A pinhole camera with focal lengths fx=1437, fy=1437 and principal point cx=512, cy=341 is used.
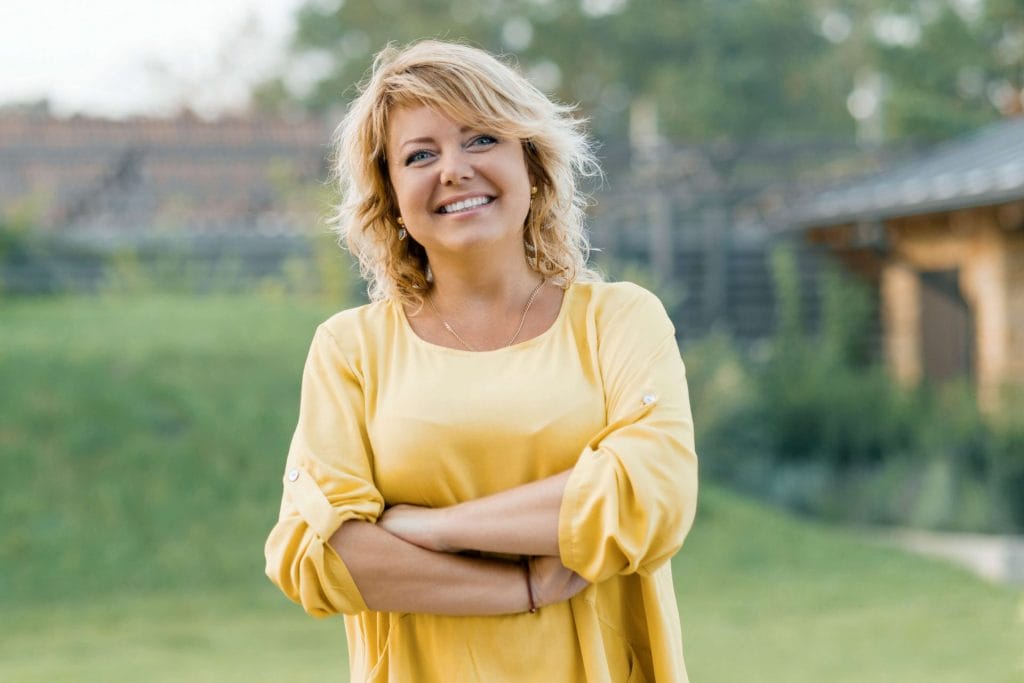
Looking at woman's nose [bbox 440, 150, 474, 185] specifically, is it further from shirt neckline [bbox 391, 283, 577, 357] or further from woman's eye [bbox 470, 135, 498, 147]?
shirt neckline [bbox 391, 283, 577, 357]

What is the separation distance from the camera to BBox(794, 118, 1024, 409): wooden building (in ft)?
34.1

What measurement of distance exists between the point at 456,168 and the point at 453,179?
17 millimetres

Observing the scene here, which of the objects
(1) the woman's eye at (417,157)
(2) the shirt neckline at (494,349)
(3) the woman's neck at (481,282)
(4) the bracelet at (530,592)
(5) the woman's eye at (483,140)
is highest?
(5) the woman's eye at (483,140)

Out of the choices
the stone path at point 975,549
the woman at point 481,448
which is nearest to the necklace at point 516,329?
the woman at point 481,448

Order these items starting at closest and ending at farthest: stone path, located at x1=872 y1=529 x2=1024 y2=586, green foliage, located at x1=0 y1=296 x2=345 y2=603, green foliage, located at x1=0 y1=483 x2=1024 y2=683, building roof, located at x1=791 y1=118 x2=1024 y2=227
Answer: green foliage, located at x1=0 y1=483 x2=1024 y2=683 → green foliage, located at x1=0 y1=296 x2=345 y2=603 → stone path, located at x1=872 y1=529 x2=1024 y2=586 → building roof, located at x1=791 y1=118 x2=1024 y2=227

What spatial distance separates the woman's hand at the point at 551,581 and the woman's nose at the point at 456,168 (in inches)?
22.5

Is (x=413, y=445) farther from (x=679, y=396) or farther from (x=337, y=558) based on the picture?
(x=679, y=396)

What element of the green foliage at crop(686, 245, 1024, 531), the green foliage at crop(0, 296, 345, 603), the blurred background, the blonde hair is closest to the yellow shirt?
the blonde hair

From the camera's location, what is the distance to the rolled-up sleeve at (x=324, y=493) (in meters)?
2.08

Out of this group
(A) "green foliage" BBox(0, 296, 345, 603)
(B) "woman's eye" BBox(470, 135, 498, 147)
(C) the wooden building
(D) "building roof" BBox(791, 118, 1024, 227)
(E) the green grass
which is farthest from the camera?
Answer: (C) the wooden building

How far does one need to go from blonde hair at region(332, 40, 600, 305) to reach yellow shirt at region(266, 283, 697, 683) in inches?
6.0

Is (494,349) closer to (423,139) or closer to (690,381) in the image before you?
(423,139)

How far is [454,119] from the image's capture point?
210cm

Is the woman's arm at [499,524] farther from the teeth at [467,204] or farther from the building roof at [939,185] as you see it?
the building roof at [939,185]
